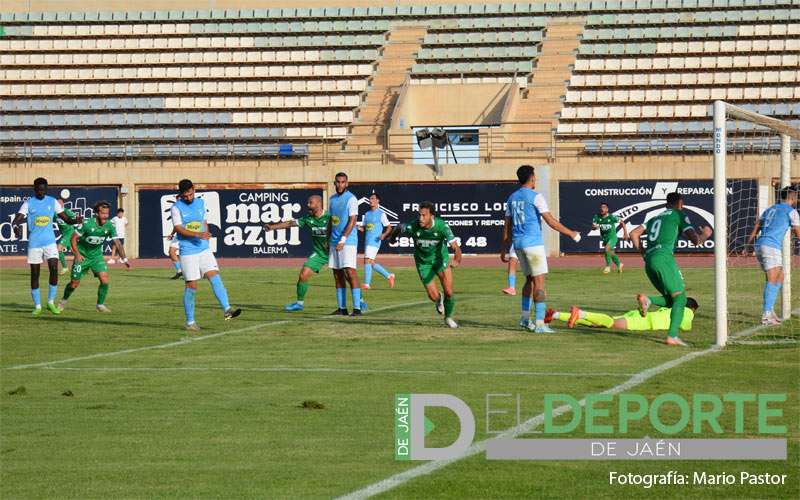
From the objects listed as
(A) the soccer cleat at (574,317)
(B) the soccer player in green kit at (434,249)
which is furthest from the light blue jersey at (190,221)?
(A) the soccer cleat at (574,317)

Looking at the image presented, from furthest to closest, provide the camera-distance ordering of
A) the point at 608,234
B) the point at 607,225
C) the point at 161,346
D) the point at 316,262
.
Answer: the point at 607,225 → the point at 608,234 → the point at 316,262 → the point at 161,346

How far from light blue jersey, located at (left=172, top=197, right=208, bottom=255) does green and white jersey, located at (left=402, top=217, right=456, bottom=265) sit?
280cm

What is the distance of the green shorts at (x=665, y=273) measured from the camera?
601 inches

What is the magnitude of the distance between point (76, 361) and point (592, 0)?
4263cm

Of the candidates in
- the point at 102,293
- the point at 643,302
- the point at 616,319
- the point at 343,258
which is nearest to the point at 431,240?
the point at 616,319

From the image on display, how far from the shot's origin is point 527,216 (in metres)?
17.1

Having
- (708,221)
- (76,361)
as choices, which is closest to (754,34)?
(708,221)

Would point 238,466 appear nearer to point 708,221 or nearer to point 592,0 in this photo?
point 708,221

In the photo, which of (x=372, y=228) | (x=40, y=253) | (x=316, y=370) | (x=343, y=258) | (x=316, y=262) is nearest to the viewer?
(x=316, y=370)

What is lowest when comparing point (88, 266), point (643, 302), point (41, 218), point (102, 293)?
point (102, 293)

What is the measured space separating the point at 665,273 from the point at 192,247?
6.51m

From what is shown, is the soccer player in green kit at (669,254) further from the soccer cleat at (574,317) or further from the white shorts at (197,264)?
the white shorts at (197,264)

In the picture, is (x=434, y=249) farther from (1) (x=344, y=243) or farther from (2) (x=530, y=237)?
(1) (x=344, y=243)

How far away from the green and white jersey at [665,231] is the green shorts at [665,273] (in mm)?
79
